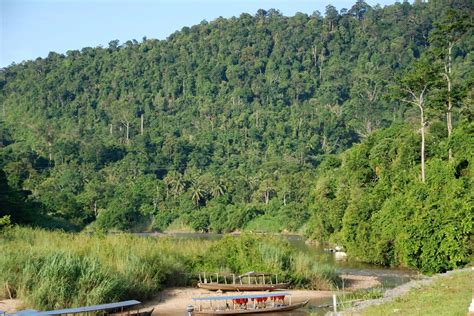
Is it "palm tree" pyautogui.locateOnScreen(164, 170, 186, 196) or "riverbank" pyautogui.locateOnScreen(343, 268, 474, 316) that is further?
"palm tree" pyautogui.locateOnScreen(164, 170, 186, 196)

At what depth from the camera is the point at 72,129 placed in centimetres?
12950

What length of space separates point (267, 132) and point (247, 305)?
327 ft

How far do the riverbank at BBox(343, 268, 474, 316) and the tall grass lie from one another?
7617 millimetres

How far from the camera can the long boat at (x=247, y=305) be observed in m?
21.3

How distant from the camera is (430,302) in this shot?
16.7 meters

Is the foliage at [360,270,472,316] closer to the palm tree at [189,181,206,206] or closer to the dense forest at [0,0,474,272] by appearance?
the dense forest at [0,0,474,272]

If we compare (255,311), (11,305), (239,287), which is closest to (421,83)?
(239,287)

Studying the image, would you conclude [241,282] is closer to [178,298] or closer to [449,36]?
[178,298]

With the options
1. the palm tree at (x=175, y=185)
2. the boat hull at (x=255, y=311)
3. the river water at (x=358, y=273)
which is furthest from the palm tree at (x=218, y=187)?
the boat hull at (x=255, y=311)

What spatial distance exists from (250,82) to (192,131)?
77.2ft

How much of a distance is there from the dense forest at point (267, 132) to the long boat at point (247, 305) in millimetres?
11853

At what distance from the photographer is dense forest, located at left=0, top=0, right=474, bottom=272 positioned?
39500 millimetres

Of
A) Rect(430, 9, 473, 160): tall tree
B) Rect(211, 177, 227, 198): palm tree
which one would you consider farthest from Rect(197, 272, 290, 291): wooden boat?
Rect(211, 177, 227, 198): palm tree

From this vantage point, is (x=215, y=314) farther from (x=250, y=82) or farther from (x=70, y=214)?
(x=250, y=82)
